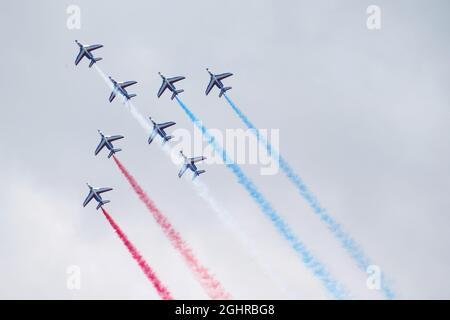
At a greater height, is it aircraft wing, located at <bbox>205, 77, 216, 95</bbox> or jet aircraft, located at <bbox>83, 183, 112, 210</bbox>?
aircraft wing, located at <bbox>205, 77, 216, 95</bbox>

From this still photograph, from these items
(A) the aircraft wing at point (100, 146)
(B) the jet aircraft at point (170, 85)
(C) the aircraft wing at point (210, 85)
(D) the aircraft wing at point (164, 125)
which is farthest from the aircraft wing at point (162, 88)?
(A) the aircraft wing at point (100, 146)

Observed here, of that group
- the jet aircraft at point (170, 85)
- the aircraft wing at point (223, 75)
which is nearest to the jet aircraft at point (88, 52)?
the jet aircraft at point (170, 85)

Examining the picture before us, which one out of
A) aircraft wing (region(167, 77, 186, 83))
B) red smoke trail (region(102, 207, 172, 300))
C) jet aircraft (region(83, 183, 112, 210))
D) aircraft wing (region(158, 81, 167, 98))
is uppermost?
aircraft wing (region(167, 77, 186, 83))

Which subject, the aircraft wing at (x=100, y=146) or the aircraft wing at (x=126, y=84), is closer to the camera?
the aircraft wing at (x=100, y=146)

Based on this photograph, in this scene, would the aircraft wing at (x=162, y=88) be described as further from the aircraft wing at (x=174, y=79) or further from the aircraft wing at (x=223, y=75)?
the aircraft wing at (x=223, y=75)

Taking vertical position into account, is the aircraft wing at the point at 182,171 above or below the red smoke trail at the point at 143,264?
above

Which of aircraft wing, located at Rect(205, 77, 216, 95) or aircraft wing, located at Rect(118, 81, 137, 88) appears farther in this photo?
aircraft wing, located at Rect(205, 77, 216, 95)

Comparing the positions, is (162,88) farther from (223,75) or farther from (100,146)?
(100,146)

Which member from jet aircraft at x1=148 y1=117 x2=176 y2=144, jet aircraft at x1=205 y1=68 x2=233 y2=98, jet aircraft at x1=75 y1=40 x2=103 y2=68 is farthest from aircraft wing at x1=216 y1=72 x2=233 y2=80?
jet aircraft at x1=75 y1=40 x2=103 y2=68

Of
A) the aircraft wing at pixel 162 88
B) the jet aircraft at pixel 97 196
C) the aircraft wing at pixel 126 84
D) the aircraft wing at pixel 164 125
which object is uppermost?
the aircraft wing at pixel 126 84

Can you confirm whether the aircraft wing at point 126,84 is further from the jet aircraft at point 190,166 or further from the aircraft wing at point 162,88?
the jet aircraft at point 190,166

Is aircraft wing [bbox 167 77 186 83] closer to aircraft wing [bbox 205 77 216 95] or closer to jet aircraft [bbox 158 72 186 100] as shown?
jet aircraft [bbox 158 72 186 100]

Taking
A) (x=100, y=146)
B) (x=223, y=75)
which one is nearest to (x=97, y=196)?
(x=100, y=146)
